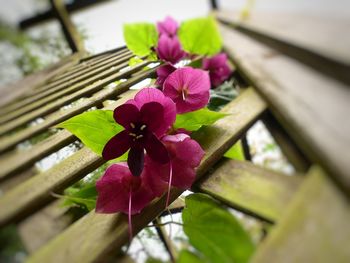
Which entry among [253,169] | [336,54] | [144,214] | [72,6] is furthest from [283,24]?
[72,6]

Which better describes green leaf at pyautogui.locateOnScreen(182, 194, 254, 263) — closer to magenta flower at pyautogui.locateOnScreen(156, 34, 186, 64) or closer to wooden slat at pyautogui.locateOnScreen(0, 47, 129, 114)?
magenta flower at pyautogui.locateOnScreen(156, 34, 186, 64)

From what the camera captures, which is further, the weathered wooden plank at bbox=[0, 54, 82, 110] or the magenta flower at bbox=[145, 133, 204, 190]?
the weathered wooden plank at bbox=[0, 54, 82, 110]

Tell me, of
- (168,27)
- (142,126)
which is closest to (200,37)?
(168,27)

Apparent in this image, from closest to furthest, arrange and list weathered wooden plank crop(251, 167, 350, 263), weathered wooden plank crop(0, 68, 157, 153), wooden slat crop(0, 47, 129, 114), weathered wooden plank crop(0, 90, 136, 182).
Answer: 1. weathered wooden plank crop(251, 167, 350, 263)
2. weathered wooden plank crop(0, 90, 136, 182)
3. weathered wooden plank crop(0, 68, 157, 153)
4. wooden slat crop(0, 47, 129, 114)

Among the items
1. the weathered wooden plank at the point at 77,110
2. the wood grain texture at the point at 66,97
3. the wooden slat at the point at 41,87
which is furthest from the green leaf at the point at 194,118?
the wooden slat at the point at 41,87

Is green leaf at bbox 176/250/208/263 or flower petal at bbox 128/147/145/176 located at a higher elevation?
flower petal at bbox 128/147/145/176

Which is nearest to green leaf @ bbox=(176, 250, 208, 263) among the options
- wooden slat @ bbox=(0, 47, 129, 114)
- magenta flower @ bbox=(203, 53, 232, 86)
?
magenta flower @ bbox=(203, 53, 232, 86)
